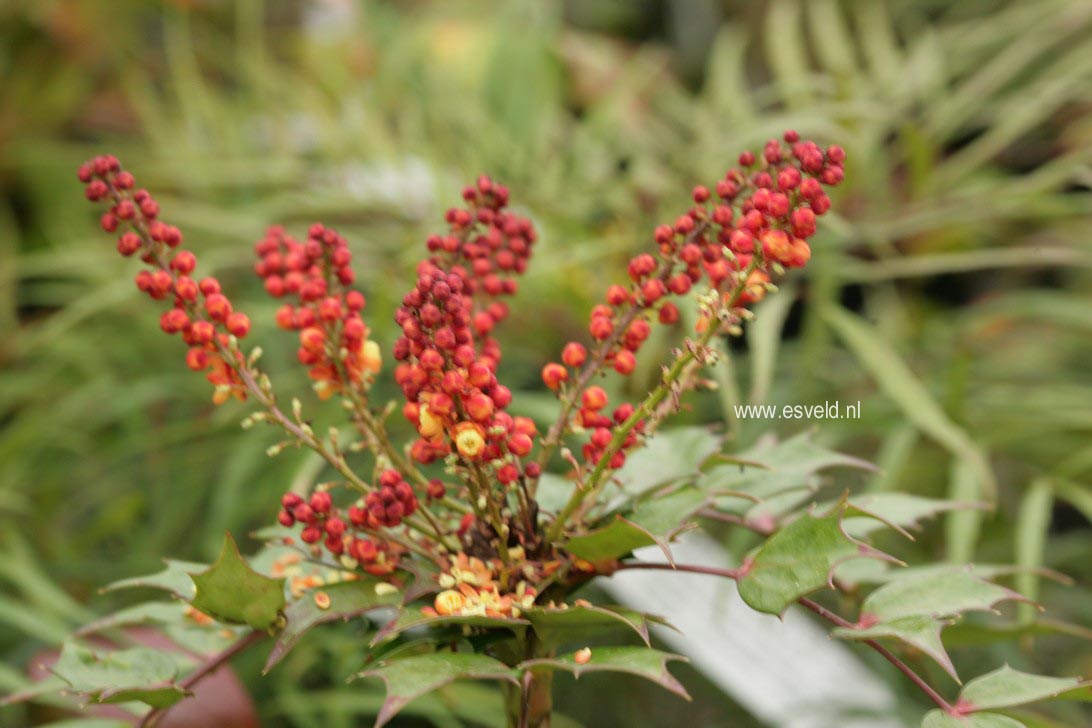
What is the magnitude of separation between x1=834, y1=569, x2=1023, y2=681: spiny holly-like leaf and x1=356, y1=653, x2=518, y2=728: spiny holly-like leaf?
0.11 meters

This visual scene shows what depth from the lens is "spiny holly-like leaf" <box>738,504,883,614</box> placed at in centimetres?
31

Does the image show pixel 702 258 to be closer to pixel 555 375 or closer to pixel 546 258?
pixel 555 375

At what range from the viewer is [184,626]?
42 cm

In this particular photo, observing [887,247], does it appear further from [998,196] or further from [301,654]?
[301,654]

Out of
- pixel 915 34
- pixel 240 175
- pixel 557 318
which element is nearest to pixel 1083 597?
pixel 557 318

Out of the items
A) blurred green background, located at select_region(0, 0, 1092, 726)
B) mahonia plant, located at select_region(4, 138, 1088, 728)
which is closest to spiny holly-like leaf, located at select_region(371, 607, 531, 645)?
mahonia plant, located at select_region(4, 138, 1088, 728)

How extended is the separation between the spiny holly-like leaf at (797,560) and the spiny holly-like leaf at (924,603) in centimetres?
2

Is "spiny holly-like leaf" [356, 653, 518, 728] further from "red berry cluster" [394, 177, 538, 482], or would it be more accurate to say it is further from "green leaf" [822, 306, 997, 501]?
"green leaf" [822, 306, 997, 501]

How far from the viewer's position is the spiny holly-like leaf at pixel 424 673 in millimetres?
278

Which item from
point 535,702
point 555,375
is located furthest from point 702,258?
point 535,702

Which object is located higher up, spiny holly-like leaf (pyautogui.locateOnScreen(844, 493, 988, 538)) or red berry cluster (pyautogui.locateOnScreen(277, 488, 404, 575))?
red berry cluster (pyautogui.locateOnScreen(277, 488, 404, 575))

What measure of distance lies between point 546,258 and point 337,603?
2.02 feet

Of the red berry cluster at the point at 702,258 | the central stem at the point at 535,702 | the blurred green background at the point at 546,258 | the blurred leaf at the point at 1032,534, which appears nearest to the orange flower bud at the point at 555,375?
the red berry cluster at the point at 702,258

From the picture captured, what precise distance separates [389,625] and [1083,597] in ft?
2.37
